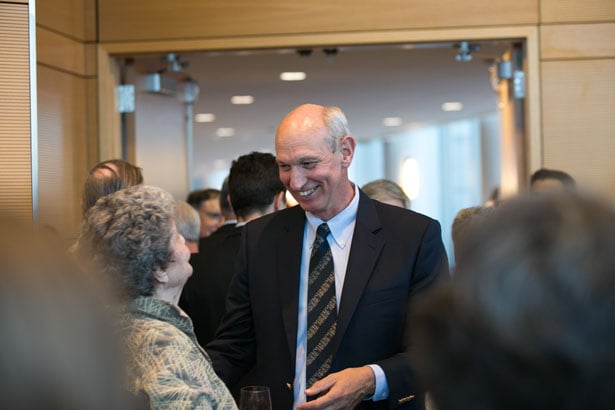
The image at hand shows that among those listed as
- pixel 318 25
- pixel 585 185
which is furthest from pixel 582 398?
pixel 318 25

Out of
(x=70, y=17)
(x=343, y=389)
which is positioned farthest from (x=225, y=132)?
(x=343, y=389)

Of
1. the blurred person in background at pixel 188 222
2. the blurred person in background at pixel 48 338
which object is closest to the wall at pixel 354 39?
the blurred person in background at pixel 188 222

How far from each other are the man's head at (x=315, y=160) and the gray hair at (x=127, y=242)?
2.57 ft

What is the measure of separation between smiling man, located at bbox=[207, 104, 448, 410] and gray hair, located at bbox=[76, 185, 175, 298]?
686 mm

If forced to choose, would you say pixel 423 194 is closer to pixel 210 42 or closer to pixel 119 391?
pixel 210 42

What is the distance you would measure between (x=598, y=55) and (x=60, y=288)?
5.20 meters

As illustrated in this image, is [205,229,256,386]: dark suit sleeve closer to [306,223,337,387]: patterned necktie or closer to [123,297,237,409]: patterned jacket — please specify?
[306,223,337,387]: patterned necktie

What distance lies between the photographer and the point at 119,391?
84 cm

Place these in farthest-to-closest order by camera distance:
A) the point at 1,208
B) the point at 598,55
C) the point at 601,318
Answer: the point at 598,55 < the point at 1,208 < the point at 601,318

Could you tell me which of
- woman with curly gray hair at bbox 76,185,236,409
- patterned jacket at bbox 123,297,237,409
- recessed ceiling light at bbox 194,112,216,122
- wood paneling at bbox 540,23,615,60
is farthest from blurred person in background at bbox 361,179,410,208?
recessed ceiling light at bbox 194,112,216,122

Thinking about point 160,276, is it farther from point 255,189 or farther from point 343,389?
point 255,189

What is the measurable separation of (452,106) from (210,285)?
41.1ft

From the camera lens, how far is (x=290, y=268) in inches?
116

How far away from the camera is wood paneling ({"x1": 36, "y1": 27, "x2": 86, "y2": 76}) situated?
17.7ft
